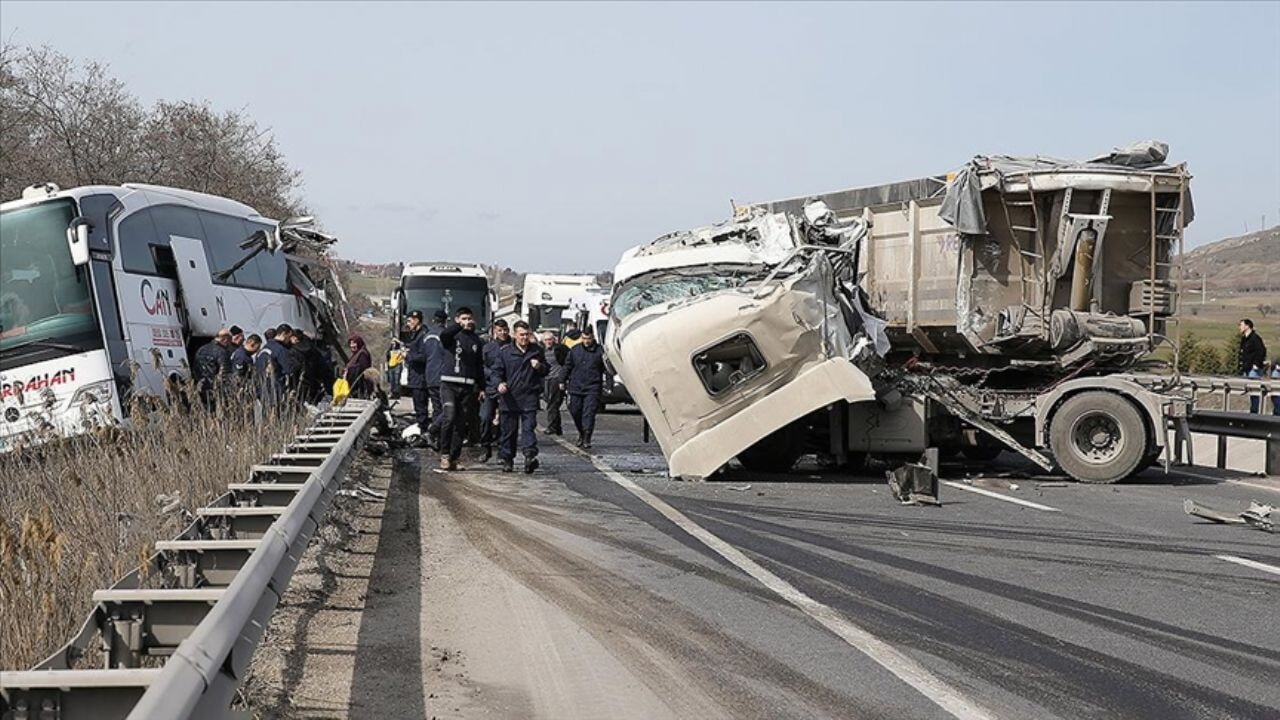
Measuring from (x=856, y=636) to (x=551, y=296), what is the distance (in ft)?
97.7

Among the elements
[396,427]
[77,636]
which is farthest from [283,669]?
[396,427]

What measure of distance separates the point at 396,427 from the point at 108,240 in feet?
16.9

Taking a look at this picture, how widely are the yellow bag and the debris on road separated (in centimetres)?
1011

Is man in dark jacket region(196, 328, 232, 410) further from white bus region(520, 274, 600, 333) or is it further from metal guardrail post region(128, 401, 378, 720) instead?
white bus region(520, 274, 600, 333)

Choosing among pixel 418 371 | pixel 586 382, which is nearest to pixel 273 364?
pixel 418 371

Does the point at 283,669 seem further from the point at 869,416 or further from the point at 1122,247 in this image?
the point at 1122,247

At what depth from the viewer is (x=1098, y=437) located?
15.0 meters

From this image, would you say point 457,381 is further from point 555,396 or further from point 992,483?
point 555,396

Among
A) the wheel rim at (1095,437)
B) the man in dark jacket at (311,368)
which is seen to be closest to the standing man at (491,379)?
the man in dark jacket at (311,368)

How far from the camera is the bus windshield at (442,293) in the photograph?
33906 millimetres

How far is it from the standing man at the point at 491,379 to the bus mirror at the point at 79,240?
4.44 m

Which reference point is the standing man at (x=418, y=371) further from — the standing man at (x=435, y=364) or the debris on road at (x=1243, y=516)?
the debris on road at (x=1243, y=516)

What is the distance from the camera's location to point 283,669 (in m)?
6.34

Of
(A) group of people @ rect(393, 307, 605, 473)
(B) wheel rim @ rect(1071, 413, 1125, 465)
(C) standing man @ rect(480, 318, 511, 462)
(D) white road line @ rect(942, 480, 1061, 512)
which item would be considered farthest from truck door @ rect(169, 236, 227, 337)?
(B) wheel rim @ rect(1071, 413, 1125, 465)
